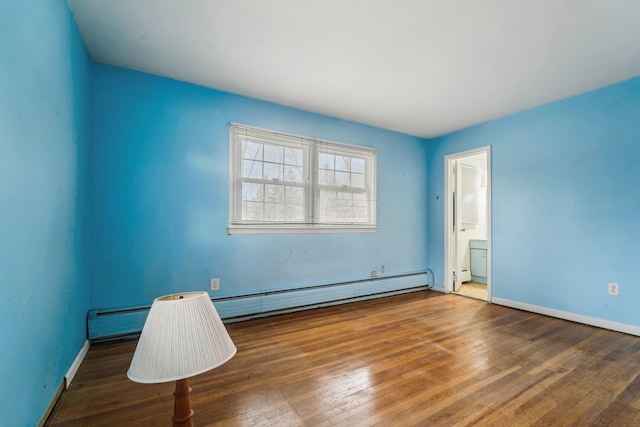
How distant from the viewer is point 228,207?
3.06 m

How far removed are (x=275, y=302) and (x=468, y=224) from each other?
3.82 meters

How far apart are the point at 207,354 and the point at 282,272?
8.46ft

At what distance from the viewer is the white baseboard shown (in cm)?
181

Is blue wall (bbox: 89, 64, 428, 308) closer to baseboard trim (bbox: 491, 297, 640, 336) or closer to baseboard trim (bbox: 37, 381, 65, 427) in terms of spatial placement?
baseboard trim (bbox: 37, 381, 65, 427)

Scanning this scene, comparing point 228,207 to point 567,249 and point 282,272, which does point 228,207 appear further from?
point 567,249

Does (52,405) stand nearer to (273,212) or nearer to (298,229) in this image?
(273,212)

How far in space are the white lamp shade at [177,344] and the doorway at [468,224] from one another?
403cm

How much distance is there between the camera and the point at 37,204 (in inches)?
57.5

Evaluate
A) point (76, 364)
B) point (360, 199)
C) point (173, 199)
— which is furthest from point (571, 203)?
point (76, 364)

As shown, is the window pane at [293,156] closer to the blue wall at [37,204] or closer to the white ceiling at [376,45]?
the white ceiling at [376,45]

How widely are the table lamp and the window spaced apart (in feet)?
7.46

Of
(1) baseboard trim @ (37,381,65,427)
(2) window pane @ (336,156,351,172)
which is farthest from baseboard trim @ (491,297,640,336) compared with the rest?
(1) baseboard trim @ (37,381,65,427)

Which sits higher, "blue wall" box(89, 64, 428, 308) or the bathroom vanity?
"blue wall" box(89, 64, 428, 308)

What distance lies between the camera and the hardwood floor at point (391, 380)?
1.54m
